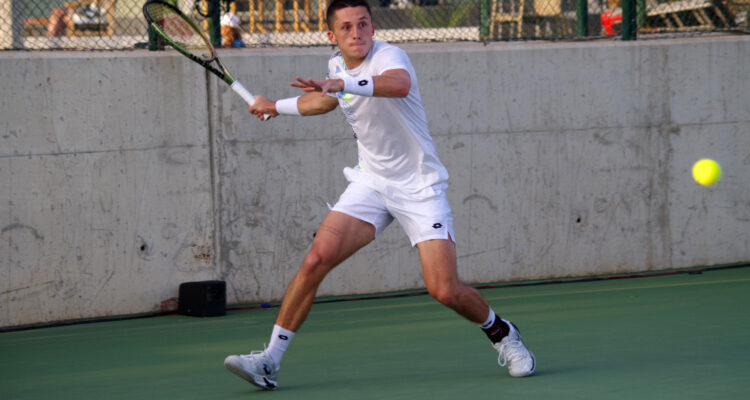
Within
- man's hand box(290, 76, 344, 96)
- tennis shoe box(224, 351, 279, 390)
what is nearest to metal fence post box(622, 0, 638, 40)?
man's hand box(290, 76, 344, 96)

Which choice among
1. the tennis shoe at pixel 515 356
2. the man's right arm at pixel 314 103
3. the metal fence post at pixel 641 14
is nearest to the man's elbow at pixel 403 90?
the man's right arm at pixel 314 103

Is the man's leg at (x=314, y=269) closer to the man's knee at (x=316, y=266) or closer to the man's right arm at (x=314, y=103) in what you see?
the man's knee at (x=316, y=266)

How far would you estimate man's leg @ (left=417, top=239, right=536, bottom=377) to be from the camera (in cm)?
501

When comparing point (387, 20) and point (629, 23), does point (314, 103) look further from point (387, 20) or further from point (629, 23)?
point (629, 23)

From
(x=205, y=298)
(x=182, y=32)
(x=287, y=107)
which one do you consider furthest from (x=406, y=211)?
(x=205, y=298)

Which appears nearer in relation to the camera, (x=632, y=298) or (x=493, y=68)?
(x=632, y=298)

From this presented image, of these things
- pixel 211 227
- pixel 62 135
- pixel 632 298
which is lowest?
pixel 632 298

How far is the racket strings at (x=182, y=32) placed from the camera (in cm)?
621

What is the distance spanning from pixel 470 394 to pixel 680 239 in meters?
4.87

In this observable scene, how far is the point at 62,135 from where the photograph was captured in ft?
24.0

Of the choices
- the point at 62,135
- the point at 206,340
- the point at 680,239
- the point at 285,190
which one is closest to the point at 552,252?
the point at 680,239

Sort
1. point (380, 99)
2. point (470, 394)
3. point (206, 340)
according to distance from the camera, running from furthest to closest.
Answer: point (206, 340)
point (380, 99)
point (470, 394)

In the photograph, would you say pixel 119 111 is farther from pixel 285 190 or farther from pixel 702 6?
pixel 702 6

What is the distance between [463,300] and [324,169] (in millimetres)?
3247
